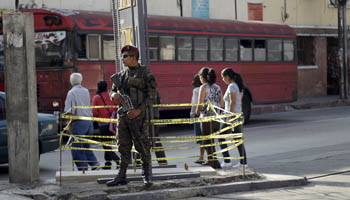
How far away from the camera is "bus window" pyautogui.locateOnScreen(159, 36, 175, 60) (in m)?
18.4

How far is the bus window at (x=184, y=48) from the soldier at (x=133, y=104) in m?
11.0

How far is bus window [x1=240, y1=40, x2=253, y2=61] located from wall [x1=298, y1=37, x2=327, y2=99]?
11704 mm

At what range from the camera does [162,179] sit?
8414 mm

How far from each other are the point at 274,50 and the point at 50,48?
836 centimetres

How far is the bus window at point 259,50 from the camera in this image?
2120cm

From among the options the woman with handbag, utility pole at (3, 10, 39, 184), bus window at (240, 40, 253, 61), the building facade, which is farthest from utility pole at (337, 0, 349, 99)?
utility pole at (3, 10, 39, 184)

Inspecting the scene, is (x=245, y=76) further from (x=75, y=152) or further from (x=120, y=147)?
(x=120, y=147)

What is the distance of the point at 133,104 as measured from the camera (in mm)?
7852

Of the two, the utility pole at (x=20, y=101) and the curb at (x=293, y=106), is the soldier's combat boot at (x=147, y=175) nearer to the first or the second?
the utility pole at (x=20, y=101)

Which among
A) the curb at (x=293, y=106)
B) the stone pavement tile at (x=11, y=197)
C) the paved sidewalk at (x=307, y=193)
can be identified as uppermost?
the stone pavement tile at (x=11, y=197)

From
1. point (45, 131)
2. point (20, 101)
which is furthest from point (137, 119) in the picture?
point (45, 131)

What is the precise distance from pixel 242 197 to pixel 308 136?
7.71 meters

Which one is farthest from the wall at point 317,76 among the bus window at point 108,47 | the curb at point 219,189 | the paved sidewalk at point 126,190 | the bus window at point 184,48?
the paved sidewalk at point 126,190

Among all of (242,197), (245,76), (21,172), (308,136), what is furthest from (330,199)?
(245,76)
